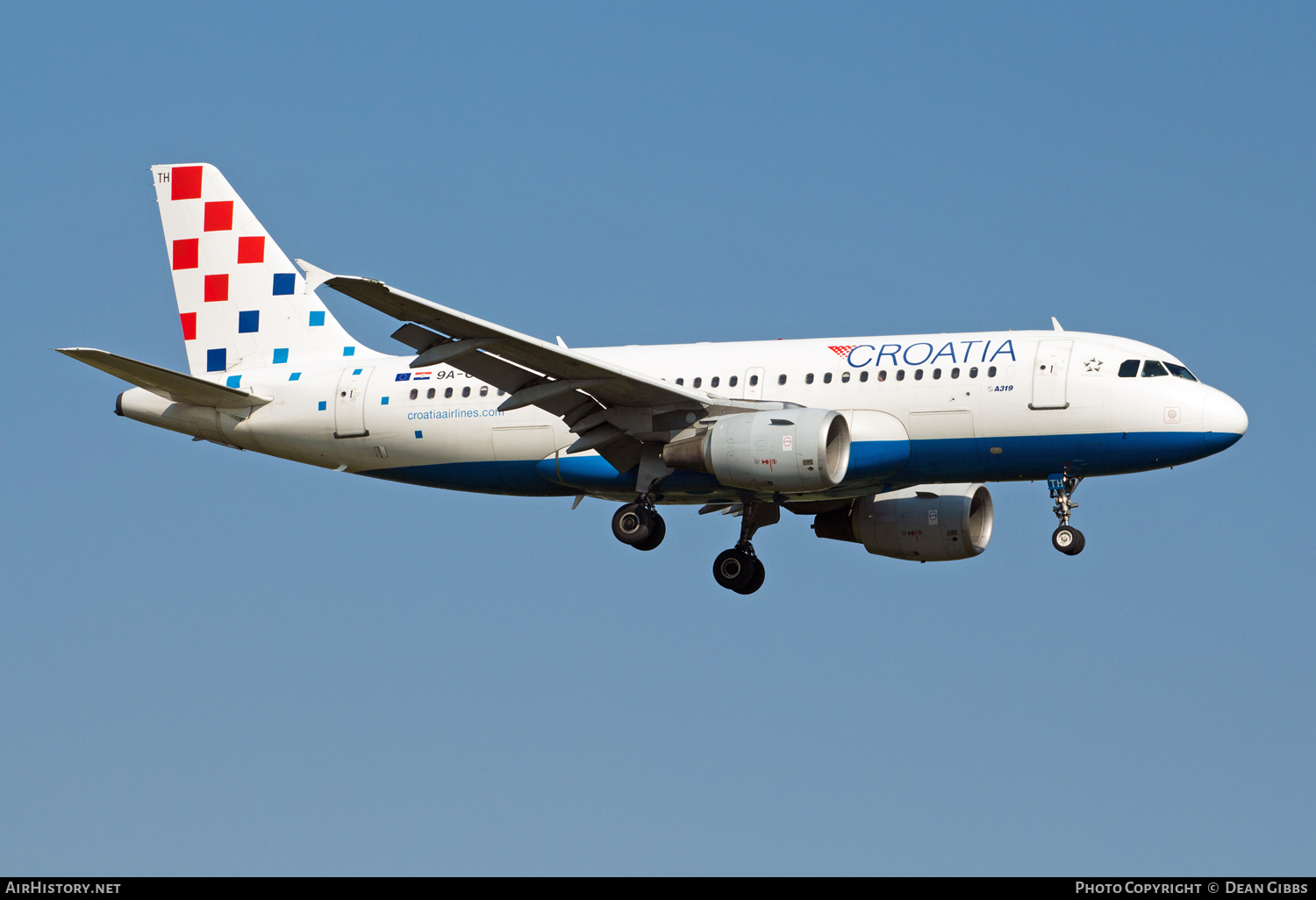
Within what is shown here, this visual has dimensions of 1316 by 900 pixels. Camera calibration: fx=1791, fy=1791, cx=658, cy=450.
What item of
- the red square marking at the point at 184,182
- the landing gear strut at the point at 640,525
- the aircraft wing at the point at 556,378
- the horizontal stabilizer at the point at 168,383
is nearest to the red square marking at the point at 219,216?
the red square marking at the point at 184,182

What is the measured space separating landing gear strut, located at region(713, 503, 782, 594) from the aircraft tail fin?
30.5 ft

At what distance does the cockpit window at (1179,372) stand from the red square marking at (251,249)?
2042 cm

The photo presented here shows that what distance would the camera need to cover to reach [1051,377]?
33.9 meters

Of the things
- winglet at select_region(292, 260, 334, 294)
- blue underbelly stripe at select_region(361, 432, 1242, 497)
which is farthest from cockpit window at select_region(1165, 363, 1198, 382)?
winglet at select_region(292, 260, 334, 294)

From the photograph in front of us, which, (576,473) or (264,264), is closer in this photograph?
(576,473)

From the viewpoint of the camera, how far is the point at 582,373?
3366cm

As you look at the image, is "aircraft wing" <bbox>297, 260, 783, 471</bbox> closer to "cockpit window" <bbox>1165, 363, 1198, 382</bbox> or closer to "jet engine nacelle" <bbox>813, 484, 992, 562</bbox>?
"jet engine nacelle" <bbox>813, 484, 992, 562</bbox>

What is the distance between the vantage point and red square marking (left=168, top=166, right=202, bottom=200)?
4191 centimetres

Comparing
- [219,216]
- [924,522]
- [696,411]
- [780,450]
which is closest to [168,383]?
[219,216]

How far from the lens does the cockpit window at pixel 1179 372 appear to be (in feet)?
112

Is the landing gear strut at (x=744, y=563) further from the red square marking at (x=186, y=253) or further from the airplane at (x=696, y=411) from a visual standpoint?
the red square marking at (x=186, y=253)

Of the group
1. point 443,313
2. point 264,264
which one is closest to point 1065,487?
point 443,313

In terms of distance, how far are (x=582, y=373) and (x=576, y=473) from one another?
3386 mm

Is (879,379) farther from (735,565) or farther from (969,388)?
(735,565)
